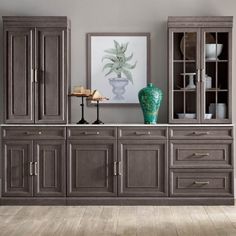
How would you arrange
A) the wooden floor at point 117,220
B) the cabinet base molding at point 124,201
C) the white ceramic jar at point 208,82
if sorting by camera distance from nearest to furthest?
the wooden floor at point 117,220
the cabinet base molding at point 124,201
the white ceramic jar at point 208,82

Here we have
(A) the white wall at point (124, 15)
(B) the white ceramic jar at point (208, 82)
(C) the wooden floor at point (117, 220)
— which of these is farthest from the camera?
(A) the white wall at point (124, 15)

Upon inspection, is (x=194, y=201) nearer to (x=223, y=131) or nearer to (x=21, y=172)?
(x=223, y=131)

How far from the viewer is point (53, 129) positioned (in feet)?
20.7

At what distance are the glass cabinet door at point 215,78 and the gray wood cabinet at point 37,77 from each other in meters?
1.47

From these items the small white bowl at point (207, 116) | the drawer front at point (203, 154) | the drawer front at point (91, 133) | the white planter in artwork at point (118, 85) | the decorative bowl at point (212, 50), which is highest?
the decorative bowl at point (212, 50)

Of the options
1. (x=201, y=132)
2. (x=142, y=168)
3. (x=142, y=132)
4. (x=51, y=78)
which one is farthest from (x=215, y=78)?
(x=51, y=78)

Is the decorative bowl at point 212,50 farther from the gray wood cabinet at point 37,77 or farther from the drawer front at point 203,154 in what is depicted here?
the gray wood cabinet at point 37,77

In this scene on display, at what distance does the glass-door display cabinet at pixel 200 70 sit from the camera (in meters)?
6.31

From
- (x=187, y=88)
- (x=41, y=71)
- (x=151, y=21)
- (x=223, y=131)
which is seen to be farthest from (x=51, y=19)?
(x=223, y=131)

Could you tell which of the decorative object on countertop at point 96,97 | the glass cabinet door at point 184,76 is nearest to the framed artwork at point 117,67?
the decorative object on countertop at point 96,97

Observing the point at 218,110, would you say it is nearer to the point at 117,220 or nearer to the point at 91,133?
the point at 91,133

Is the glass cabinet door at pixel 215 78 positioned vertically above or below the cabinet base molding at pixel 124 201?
above

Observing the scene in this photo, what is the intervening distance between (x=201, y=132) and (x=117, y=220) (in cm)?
141

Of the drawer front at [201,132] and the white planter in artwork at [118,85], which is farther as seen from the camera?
the white planter in artwork at [118,85]
